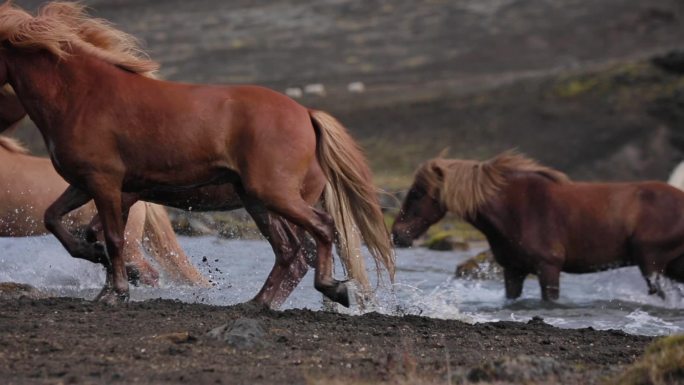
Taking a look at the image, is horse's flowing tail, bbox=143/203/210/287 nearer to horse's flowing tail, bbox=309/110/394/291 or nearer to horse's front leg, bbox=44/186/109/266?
horse's flowing tail, bbox=309/110/394/291

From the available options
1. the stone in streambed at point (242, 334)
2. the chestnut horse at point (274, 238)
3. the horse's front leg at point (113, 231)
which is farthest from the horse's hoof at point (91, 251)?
the stone in streambed at point (242, 334)

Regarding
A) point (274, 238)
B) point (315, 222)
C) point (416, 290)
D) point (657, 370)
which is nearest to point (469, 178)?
point (416, 290)

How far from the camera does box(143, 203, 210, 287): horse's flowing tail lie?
10.8 m

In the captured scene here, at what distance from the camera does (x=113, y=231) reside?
8.16 m

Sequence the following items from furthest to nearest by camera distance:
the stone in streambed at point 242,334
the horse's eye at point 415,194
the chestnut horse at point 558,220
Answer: the horse's eye at point 415,194 < the chestnut horse at point 558,220 < the stone in streambed at point 242,334

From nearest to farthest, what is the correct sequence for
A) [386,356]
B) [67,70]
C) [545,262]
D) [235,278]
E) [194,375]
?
[194,375]
[386,356]
[67,70]
[235,278]
[545,262]

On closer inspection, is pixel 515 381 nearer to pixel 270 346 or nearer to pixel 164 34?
pixel 270 346

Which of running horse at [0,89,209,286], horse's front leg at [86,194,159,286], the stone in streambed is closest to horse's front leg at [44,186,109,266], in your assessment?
horse's front leg at [86,194,159,286]

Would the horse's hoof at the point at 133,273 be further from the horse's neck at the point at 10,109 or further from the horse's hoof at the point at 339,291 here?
the horse's hoof at the point at 339,291

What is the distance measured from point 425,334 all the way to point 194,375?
1.93 metres

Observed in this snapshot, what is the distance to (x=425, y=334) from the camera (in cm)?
763

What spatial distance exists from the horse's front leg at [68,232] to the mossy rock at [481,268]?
553 centimetres

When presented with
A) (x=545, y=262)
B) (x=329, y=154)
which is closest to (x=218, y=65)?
(x=545, y=262)

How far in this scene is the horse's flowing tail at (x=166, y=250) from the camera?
35.6 ft
